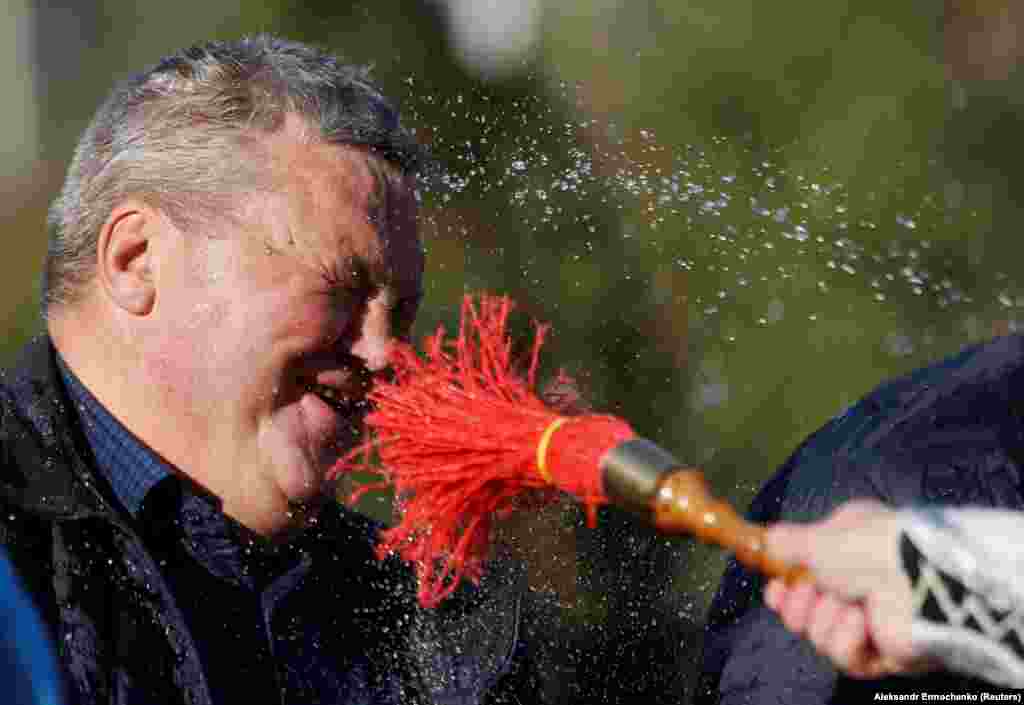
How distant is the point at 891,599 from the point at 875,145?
454cm

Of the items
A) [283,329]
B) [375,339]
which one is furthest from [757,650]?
[283,329]

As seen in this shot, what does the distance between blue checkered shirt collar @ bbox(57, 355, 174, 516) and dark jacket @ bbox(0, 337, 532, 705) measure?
1.2 inches

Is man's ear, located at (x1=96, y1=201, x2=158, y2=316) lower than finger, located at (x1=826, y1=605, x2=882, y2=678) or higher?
lower

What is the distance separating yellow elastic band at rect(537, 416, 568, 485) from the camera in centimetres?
215

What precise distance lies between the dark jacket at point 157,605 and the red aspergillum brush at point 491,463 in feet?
0.83

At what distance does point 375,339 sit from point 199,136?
1.85ft

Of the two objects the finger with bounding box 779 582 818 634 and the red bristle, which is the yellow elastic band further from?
the finger with bounding box 779 582 818 634

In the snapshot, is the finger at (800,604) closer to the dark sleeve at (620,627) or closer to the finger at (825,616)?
the finger at (825,616)

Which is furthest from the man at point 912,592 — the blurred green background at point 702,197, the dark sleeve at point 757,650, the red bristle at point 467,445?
the blurred green background at point 702,197

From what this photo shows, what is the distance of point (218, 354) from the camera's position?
2.77 metres

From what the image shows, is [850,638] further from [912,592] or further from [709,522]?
[709,522]

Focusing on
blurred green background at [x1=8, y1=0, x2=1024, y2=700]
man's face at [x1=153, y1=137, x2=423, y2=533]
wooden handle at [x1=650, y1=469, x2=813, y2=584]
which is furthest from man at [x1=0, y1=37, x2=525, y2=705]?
wooden handle at [x1=650, y1=469, x2=813, y2=584]

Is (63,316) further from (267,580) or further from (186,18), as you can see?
(186,18)

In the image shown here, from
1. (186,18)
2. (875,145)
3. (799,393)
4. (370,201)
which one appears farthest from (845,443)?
(186,18)
